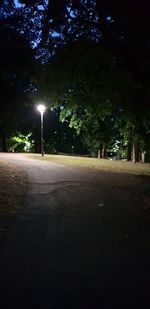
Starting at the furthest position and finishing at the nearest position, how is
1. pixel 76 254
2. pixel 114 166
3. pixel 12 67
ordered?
pixel 114 166 → pixel 12 67 → pixel 76 254

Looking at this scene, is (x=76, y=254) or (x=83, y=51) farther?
(x=83, y=51)

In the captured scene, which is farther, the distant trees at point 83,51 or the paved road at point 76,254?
the distant trees at point 83,51

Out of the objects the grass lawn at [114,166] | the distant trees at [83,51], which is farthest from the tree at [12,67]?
the grass lawn at [114,166]

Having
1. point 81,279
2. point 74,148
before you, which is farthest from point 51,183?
point 74,148

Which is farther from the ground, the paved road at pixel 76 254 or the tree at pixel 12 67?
the tree at pixel 12 67

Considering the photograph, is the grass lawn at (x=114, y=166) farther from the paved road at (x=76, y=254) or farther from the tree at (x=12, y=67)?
the paved road at (x=76, y=254)

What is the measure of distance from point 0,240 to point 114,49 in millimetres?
8469

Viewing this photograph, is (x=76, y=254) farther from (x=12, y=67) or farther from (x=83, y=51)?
(x=12, y=67)

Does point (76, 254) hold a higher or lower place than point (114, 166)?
lower

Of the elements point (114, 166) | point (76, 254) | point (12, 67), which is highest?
point (12, 67)

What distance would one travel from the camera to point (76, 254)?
6.96 m

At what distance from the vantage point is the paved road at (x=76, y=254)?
17.3 ft

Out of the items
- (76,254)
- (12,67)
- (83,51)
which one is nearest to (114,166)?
(12,67)

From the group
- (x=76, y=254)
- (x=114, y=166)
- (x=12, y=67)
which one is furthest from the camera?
(x=114, y=166)
